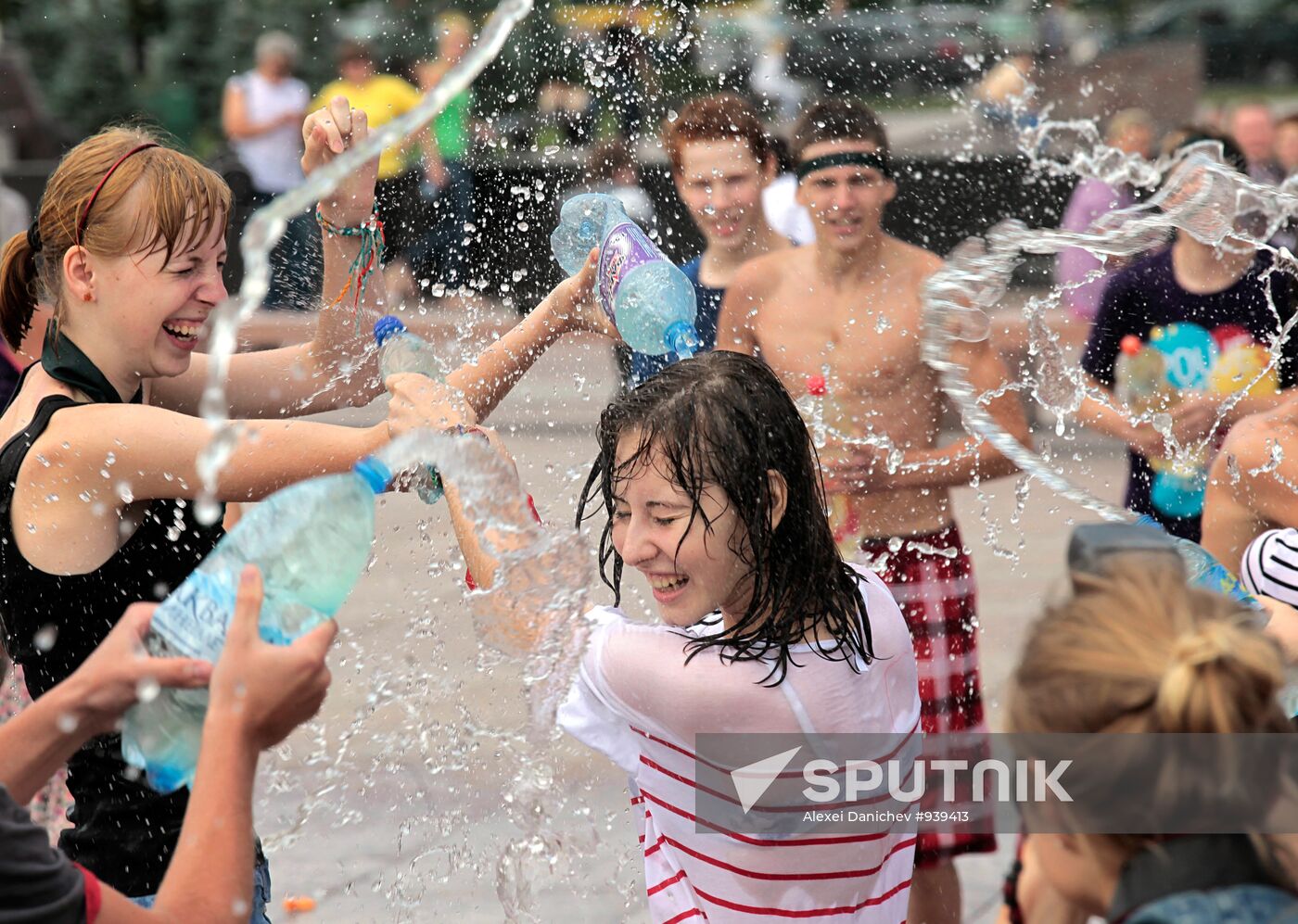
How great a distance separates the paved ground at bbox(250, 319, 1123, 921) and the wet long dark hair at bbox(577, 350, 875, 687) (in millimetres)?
786

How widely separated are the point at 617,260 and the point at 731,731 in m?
1.30

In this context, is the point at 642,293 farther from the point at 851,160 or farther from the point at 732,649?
the point at 851,160

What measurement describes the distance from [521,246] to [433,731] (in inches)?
138

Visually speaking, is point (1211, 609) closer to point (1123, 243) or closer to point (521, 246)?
point (1123, 243)

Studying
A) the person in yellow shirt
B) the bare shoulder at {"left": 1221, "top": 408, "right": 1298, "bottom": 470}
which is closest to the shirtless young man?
the bare shoulder at {"left": 1221, "top": 408, "right": 1298, "bottom": 470}

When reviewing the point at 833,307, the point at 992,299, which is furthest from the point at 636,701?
the point at 833,307

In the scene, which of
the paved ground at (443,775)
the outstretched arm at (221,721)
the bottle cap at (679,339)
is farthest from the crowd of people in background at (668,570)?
the paved ground at (443,775)

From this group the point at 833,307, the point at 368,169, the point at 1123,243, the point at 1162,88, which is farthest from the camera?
the point at 1162,88

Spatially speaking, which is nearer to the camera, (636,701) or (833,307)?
(636,701)

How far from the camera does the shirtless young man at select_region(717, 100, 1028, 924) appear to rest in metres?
3.77

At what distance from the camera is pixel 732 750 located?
6.75 ft

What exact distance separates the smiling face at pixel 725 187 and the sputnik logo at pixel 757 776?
2.80 meters

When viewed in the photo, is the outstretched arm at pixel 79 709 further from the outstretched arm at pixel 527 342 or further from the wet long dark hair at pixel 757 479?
the outstretched arm at pixel 527 342

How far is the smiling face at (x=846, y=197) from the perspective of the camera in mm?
4164
